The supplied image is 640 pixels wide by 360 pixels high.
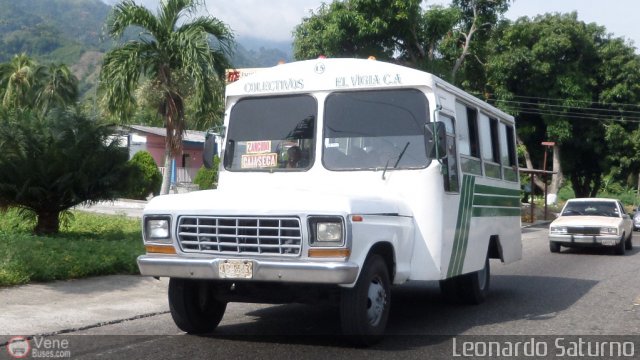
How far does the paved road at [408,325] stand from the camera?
7625mm

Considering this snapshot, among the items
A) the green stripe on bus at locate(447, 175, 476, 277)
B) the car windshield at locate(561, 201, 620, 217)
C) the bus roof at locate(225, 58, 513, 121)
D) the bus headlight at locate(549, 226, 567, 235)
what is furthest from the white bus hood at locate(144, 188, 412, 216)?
the car windshield at locate(561, 201, 620, 217)

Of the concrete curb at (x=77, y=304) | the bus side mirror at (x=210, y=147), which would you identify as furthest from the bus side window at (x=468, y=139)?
the concrete curb at (x=77, y=304)

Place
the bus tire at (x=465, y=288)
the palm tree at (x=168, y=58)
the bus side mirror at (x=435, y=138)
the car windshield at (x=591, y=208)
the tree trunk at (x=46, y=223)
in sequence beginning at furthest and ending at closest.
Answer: the car windshield at (x=591, y=208) → the palm tree at (x=168, y=58) → the tree trunk at (x=46, y=223) → the bus tire at (x=465, y=288) → the bus side mirror at (x=435, y=138)

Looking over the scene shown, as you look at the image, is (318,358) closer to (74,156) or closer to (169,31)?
(74,156)

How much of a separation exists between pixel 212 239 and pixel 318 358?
56.2 inches

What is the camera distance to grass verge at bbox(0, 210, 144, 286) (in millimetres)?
10578

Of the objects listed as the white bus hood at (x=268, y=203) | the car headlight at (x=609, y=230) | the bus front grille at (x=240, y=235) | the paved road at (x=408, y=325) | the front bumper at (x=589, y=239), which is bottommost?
the paved road at (x=408, y=325)

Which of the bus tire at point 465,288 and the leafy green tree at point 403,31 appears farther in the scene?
the leafy green tree at point 403,31

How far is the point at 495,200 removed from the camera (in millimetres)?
11367

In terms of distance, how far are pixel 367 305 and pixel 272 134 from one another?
236 centimetres

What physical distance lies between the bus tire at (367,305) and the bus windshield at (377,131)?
4.36ft

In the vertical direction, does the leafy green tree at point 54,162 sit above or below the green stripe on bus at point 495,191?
above

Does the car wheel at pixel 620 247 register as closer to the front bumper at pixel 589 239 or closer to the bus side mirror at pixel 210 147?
the front bumper at pixel 589 239

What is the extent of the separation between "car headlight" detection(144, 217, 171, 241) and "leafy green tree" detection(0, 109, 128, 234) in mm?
5811
